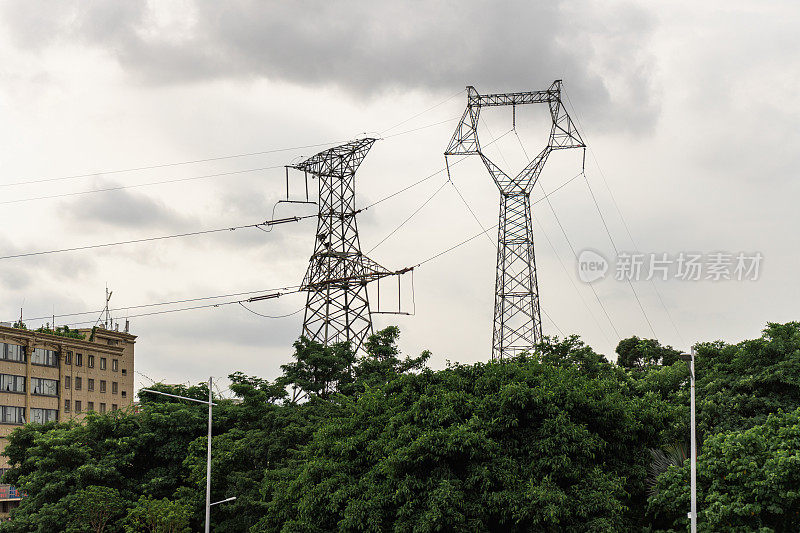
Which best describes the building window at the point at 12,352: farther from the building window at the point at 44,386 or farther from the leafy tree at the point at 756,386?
the leafy tree at the point at 756,386

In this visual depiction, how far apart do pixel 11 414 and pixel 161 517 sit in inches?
1781

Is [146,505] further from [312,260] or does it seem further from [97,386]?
[97,386]

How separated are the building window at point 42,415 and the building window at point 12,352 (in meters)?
4.94

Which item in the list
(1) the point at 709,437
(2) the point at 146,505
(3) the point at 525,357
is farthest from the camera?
(2) the point at 146,505

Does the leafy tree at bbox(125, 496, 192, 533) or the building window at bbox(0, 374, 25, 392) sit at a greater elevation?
the building window at bbox(0, 374, 25, 392)

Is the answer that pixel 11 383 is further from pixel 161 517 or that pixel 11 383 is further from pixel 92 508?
pixel 161 517

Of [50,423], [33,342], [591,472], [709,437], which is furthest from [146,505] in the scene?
[33,342]

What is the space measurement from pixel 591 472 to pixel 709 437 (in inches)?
139

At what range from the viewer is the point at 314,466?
28.0 metres

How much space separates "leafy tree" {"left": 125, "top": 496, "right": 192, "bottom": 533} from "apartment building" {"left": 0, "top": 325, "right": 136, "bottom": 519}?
3772 cm

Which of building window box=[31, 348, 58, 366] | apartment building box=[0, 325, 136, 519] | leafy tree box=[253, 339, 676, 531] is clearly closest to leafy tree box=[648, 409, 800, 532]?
leafy tree box=[253, 339, 676, 531]

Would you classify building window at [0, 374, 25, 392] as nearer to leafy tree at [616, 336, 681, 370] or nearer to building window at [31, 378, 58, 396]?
building window at [31, 378, 58, 396]

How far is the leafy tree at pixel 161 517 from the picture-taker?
35781mm

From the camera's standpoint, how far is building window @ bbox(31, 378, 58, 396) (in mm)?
77750
